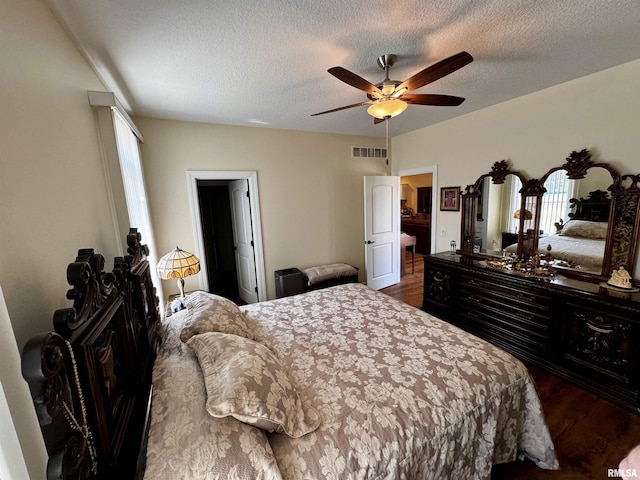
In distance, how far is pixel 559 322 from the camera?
2264 mm

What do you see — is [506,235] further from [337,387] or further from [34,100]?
[34,100]

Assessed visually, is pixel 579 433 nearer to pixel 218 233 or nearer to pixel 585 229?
pixel 585 229

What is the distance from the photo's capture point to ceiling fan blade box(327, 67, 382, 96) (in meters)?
1.55

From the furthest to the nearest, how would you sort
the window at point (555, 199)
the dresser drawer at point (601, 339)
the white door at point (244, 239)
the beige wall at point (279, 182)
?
the white door at point (244, 239) < the beige wall at point (279, 182) < the window at point (555, 199) < the dresser drawer at point (601, 339)

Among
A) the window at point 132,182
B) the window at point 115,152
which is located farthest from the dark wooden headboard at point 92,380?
the window at point 132,182

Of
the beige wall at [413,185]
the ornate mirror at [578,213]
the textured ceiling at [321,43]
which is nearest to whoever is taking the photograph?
the textured ceiling at [321,43]

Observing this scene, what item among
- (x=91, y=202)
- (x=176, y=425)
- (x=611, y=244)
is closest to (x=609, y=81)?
(x=611, y=244)

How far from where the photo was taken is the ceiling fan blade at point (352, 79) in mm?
1546

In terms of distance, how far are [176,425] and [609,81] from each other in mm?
3849

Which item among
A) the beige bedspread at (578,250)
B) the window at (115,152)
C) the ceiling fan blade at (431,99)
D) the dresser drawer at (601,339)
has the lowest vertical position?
the dresser drawer at (601,339)

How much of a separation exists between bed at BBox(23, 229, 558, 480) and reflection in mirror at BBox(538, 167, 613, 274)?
175cm

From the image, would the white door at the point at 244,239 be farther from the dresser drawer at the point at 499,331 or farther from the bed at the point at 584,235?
the bed at the point at 584,235

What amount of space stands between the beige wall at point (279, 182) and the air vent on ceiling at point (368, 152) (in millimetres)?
81

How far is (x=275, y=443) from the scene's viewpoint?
1082mm
